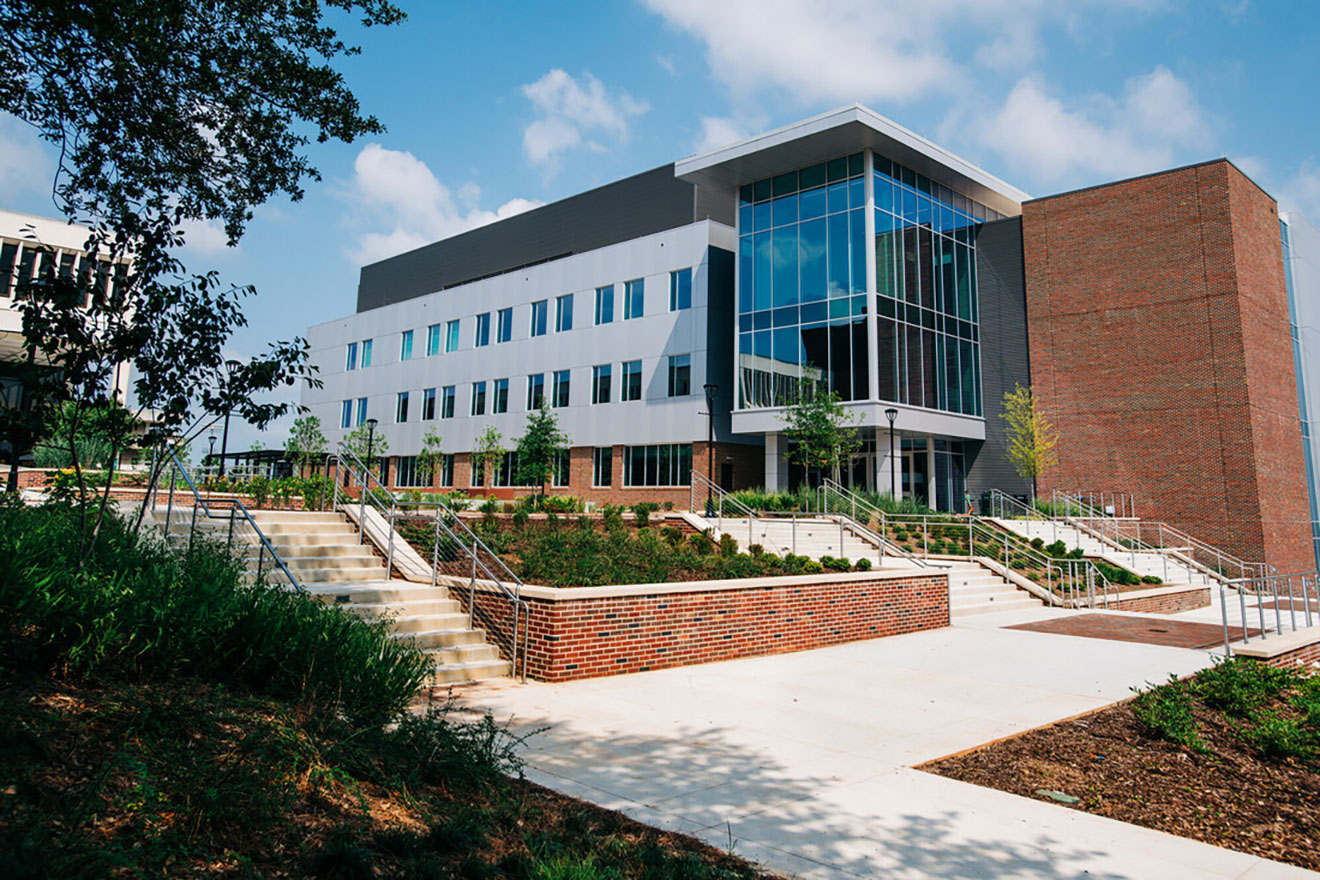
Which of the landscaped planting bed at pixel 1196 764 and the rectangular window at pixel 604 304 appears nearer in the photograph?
the landscaped planting bed at pixel 1196 764

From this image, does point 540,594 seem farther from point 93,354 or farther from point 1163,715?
point 1163,715

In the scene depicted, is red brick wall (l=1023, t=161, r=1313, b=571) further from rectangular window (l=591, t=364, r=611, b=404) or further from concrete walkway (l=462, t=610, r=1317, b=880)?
concrete walkway (l=462, t=610, r=1317, b=880)

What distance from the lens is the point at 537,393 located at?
40.2 meters

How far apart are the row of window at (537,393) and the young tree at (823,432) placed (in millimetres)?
6723

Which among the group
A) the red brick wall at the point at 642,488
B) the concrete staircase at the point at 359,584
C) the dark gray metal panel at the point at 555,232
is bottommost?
the concrete staircase at the point at 359,584

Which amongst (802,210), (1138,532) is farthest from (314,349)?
(1138,532)

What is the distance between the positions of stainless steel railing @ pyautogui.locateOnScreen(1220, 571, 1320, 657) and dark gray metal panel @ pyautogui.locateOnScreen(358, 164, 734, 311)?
29.1 meters

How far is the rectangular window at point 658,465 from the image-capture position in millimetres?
33812

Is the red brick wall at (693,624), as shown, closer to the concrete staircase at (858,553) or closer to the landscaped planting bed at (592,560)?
the landscaped planting bed at (592,560)

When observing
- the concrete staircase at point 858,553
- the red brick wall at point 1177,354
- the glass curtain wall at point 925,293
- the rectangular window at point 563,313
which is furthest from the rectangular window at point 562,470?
the red brick wall at point 1177,354

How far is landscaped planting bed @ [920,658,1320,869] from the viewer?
4.97 m

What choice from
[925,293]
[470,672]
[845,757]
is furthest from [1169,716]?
[925,293]

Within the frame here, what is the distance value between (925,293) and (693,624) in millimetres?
25520

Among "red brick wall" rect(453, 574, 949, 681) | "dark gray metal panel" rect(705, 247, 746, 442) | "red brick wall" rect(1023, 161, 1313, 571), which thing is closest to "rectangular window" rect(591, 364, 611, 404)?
"dark gray metal panel" rect(705, 247, 746, 442)
